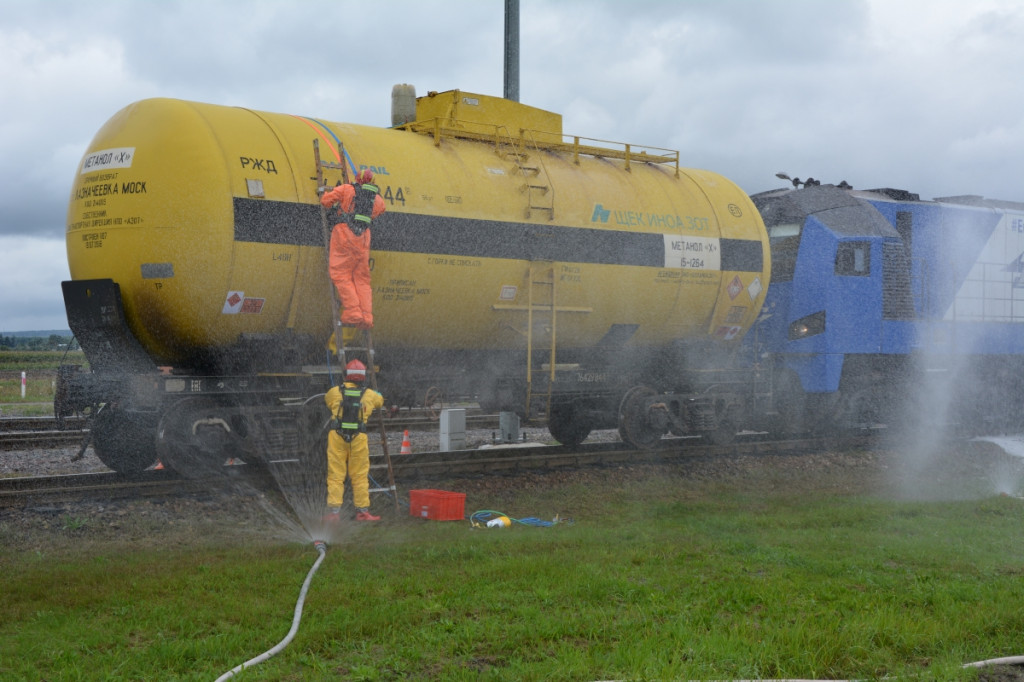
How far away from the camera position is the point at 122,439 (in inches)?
379

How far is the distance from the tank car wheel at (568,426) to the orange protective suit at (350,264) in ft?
14.1

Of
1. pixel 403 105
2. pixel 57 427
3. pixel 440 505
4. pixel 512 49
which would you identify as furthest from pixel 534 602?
pixel 512 49

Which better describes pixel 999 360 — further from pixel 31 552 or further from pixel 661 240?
pixel 31 552

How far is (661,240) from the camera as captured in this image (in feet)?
38.5

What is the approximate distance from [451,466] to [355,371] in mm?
2736

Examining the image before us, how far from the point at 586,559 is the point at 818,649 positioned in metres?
2.32

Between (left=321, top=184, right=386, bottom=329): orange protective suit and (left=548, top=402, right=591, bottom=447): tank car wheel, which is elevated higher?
(left=321, top=184, right=386, bottom=329): orange protective suit

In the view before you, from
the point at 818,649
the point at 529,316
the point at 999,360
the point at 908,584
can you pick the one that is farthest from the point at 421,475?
the point at 999,360

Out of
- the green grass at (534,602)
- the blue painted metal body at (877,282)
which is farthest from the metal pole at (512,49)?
the green grass at (534,602)

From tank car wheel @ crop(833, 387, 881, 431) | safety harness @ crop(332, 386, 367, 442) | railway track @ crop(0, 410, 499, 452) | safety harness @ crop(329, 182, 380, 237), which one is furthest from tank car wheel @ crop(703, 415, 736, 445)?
safety harness @ crop(329, 182, 380, 237)

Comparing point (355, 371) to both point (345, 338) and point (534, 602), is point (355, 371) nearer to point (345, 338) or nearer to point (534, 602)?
point (345, 338)

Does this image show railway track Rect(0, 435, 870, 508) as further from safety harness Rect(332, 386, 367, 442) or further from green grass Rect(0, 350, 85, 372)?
green grass Rect(0, 350, 85, 372)

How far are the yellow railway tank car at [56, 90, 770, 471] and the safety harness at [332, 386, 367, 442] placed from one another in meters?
1.21

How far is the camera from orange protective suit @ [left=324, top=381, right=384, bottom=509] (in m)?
8.45
